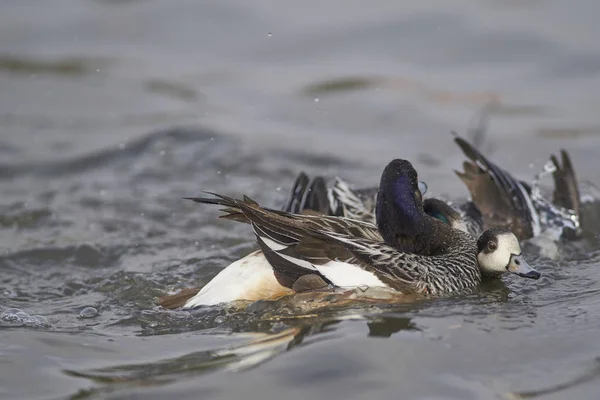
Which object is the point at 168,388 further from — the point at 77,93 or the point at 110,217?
the point at 77,93

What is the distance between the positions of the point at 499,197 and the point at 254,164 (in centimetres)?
259

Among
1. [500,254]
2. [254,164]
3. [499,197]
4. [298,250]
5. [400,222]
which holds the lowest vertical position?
[500,254]

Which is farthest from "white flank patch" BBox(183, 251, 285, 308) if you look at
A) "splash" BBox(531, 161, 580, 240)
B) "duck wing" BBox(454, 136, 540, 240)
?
Result: "splash" BBox(531, 161, 580, 240)

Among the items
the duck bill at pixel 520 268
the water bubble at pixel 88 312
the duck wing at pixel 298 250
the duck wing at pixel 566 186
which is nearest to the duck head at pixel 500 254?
the duck bill at pixel 520 268

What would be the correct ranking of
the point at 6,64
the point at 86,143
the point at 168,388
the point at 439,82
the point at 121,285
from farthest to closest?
the point at 6,64 → the point at 439,82 → the point at 86,143 → the point at 121,285 → the point at 168,388

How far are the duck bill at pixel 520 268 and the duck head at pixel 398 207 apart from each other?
59 centimetres

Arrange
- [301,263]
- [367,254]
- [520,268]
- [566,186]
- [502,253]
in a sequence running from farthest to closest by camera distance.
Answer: [566,186] < [502,253] < [520,268] < [367,254] < [301,263]

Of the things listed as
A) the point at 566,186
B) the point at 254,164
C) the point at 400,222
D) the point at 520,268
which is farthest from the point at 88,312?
the point at 566,186

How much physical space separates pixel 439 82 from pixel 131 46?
4.05 m

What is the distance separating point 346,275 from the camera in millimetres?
5738

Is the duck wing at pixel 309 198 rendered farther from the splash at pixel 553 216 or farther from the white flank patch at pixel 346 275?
the white flank patch at pixel 346 275

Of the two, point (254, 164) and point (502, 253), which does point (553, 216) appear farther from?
point (254, 164)

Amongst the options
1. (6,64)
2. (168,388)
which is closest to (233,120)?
(6,64)

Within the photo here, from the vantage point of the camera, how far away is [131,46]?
1272 cm
